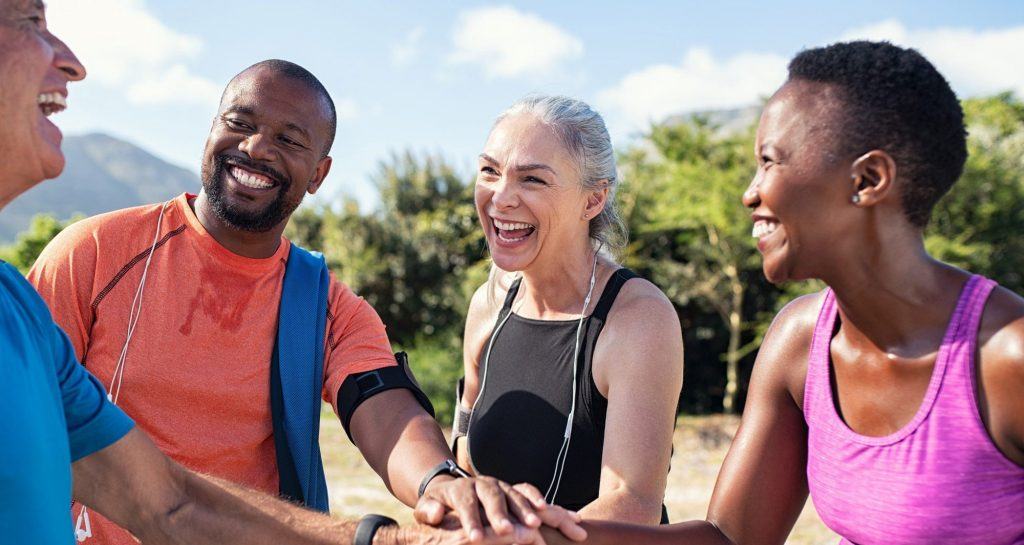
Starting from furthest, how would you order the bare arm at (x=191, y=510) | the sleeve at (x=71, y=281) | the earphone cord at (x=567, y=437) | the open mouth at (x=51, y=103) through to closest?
the earphone cord at (x=567, y=437) → the sleeve at (x=71, y=281) → the bare arm at (x=191, y=510) → the open mouth at (x=51, y=103)

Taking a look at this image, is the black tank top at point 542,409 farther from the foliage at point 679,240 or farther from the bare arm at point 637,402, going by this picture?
the foliage at point 679,240

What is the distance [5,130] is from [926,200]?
1.89 metres

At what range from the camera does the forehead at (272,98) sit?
3051mm

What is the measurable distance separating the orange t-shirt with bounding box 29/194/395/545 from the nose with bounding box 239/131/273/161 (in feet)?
0.89

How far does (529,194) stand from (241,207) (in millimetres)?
956

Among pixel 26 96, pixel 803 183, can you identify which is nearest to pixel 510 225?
pixel 803 183

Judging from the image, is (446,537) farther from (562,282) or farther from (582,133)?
(582,133)

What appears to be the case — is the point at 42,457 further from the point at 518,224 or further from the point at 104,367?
the point at 518,224

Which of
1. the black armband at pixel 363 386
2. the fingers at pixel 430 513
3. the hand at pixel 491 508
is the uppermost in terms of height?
the black armband at pixel 363 386

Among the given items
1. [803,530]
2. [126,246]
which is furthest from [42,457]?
[803,530]

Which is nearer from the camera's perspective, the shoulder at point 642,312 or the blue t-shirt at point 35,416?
the blue t-shirt at point 35,416

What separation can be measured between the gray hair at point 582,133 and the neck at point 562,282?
6.6 inches

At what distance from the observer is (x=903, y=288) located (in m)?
1.96

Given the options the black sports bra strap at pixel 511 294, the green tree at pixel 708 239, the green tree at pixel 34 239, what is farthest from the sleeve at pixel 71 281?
the green tree at pixel 708 239
